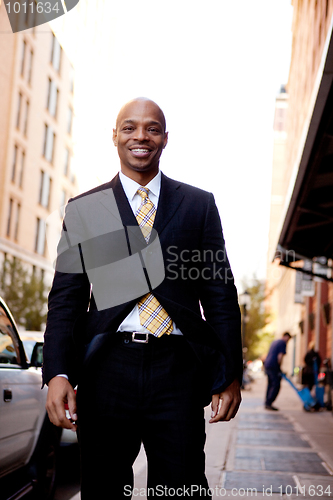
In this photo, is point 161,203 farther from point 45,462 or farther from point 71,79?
point 71,79

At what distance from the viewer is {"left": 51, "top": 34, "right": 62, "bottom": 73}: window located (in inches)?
1783

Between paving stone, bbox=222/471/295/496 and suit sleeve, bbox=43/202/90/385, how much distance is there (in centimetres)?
340

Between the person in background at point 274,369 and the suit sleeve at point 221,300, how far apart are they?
12.2 m

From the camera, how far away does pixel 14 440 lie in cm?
438

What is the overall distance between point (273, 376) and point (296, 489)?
8.99 meters

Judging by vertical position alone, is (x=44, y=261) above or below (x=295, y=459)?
above

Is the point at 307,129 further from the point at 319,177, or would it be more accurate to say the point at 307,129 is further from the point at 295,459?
the point at 295,459

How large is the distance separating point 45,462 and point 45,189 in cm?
4074

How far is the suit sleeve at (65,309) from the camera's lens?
2.39 meters

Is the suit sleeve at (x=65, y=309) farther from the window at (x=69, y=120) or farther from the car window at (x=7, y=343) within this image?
the window at (x=69, y=120)

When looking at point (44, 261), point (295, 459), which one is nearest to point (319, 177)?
point (295, 459)

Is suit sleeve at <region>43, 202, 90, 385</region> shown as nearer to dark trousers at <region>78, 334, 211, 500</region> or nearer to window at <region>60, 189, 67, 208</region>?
dark trousers at <region>78, 334, 211, 500</region>

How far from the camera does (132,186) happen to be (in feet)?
8.80

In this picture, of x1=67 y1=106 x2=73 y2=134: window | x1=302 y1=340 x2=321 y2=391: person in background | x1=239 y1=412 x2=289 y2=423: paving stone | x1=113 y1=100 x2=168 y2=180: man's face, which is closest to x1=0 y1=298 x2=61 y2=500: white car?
x1=113 y1=100 x2=168 y2=180: man's face
